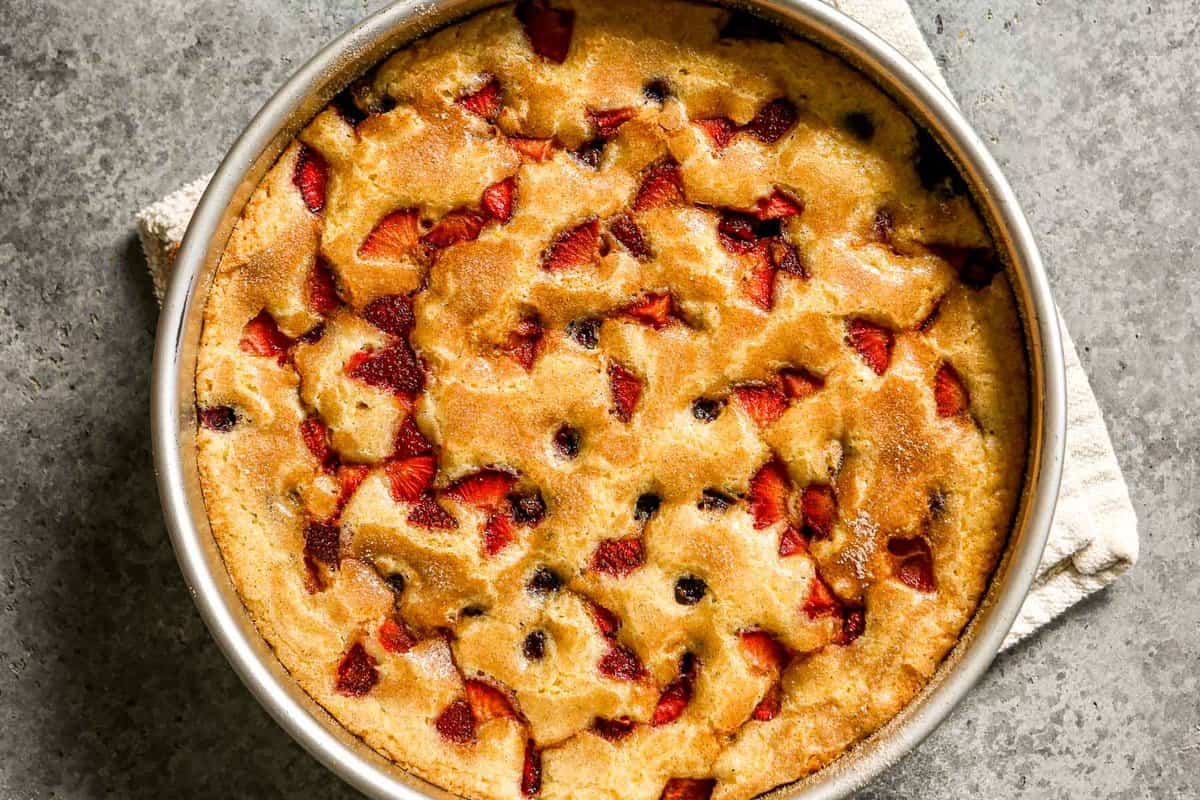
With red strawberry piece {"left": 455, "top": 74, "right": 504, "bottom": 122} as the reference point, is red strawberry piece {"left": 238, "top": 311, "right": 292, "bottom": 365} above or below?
below

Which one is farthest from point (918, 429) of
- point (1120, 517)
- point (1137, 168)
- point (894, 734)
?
point (1137, 168)

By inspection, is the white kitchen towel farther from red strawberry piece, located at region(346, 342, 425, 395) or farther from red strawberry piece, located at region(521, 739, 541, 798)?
red strawberry piece, located at region(521, 739, 541, 798)

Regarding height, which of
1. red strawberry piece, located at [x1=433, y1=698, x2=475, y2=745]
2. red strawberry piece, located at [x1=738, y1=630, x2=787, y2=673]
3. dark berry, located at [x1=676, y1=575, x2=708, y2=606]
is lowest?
red strawberry piece, located at [x1=433, y1=698, x2=475, y2=745]

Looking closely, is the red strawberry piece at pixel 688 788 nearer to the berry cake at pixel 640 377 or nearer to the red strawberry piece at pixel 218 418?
the berry cake at pixel 640 377

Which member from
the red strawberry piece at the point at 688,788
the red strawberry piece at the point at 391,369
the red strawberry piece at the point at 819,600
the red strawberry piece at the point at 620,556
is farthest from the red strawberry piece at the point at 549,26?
the red strawberry piece at the point at 688,788

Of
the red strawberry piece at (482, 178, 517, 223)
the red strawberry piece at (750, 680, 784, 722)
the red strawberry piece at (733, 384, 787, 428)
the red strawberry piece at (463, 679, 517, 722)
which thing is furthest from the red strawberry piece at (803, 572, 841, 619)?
the red strawberry piece at (482, 178, 517, 223)

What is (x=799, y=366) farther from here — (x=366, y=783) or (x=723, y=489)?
(x=366, y=783)
